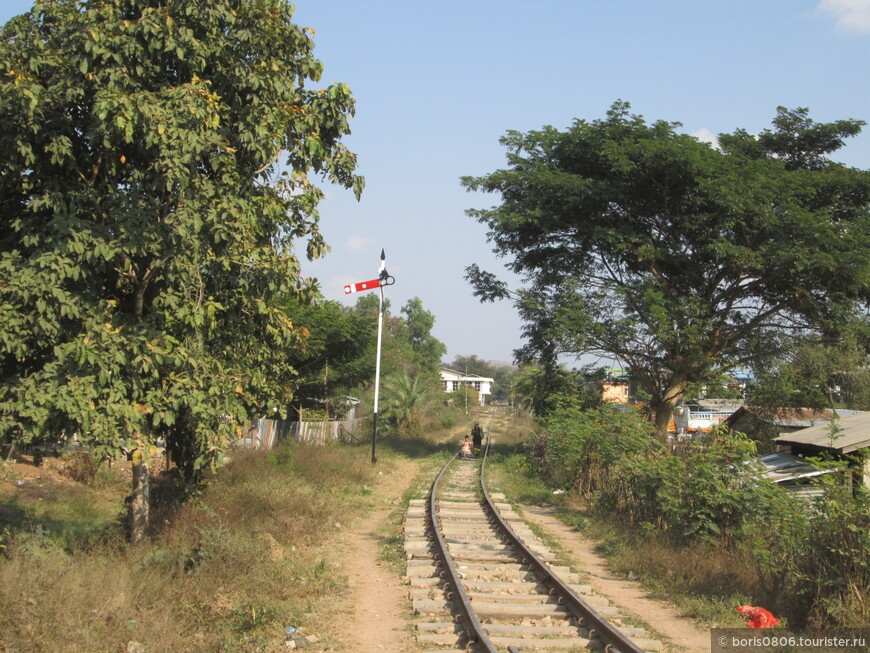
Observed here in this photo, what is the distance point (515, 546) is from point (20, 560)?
22.1 feet

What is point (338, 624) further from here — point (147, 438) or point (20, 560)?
point (20, 560)

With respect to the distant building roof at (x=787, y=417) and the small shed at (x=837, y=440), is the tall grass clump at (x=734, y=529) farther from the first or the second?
the distant building roof at (x=787, y=417)

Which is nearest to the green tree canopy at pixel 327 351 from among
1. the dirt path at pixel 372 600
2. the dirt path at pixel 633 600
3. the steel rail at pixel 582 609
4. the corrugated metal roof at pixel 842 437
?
the dirt path at pixel 372 600

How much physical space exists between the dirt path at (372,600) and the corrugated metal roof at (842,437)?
21.5 feet

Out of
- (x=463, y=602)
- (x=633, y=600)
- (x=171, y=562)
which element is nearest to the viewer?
(x=463, y=602)

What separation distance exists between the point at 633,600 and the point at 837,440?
569 cm

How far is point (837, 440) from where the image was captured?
12164 millimetres

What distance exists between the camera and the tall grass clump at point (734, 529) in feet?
24.2

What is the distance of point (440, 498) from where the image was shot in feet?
56.1

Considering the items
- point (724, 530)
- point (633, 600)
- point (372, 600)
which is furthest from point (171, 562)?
point (724, 530)

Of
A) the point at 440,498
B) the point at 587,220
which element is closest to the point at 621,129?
the point at 587,220

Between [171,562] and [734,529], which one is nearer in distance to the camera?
[171,562]

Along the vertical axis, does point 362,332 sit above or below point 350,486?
above

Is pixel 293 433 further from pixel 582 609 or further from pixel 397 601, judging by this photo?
pixel 582 609
